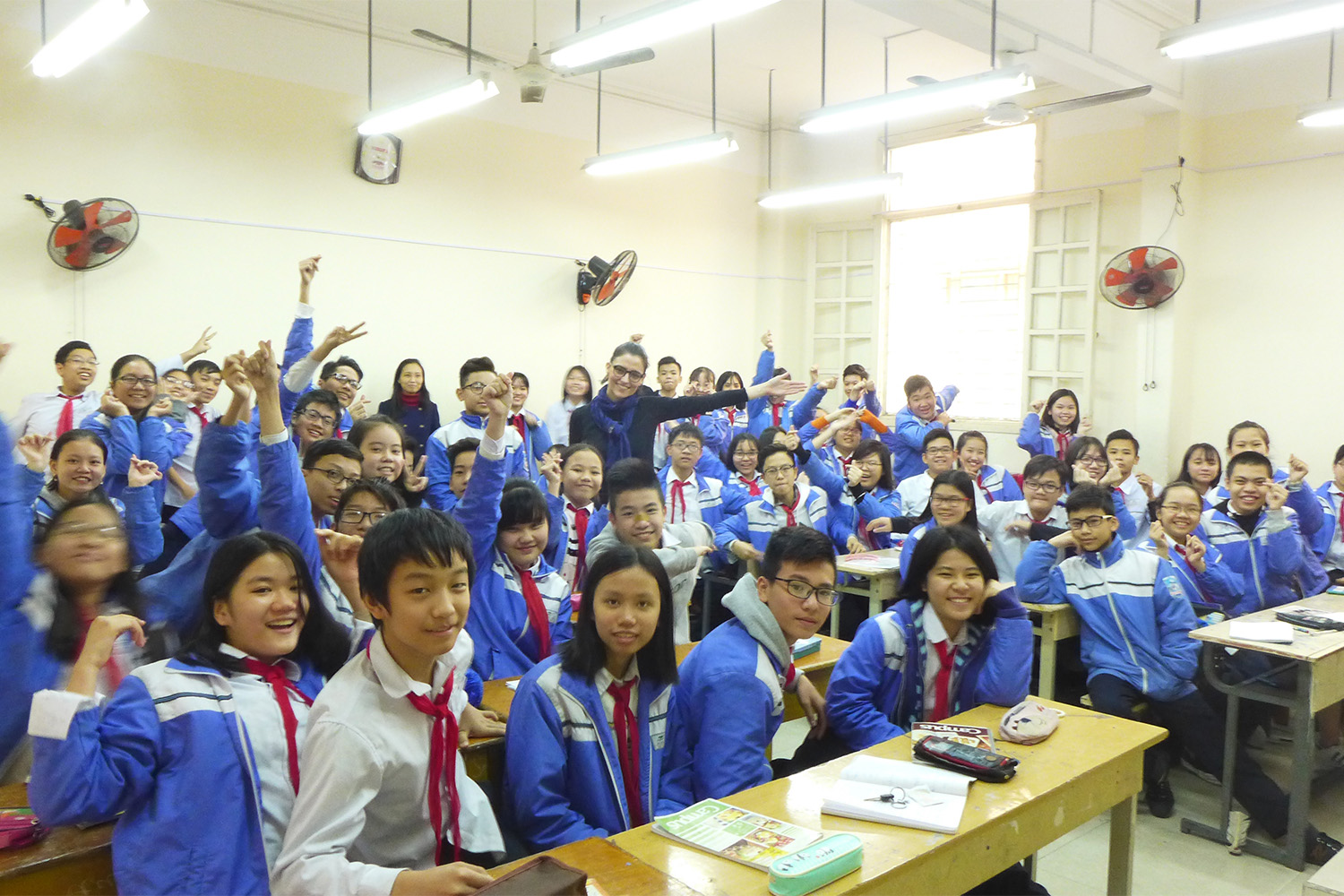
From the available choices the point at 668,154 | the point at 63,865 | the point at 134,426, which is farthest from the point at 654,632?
the point at 668,154

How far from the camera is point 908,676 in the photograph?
240cm

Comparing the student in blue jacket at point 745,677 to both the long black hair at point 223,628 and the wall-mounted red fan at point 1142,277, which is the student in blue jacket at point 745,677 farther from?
the wall-mounted red fan at point 1142,277

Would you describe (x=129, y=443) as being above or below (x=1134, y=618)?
Answer: above

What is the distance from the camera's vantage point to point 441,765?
153cm

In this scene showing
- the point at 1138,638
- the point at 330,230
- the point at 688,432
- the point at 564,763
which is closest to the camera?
the point at 564,763

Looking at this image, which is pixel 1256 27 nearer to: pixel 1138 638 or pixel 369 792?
pixel 1138 638

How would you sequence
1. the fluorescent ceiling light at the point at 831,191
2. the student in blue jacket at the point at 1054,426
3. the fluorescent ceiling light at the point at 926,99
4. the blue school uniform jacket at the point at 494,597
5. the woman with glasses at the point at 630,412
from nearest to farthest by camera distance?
the blue school uniform jacket at the point at 494,597 < the woman with glasses at the point at 630,412 < the fluorescent ceiling light at the point at 926,99 < the student in blue jacket at the point at 1054,426 < the fluorescent ceiling light at the point at 831,191

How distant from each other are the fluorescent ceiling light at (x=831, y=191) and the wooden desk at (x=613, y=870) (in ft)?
20.0

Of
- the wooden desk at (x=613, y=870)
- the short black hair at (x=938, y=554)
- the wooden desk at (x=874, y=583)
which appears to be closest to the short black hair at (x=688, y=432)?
the wooden desk at (x=874, y=583)

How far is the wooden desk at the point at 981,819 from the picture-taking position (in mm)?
1449

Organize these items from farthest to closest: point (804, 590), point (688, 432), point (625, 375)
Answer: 1. point (688, 432)
2. point (625, 375)
3. point (804, 590)

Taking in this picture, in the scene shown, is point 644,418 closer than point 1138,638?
No

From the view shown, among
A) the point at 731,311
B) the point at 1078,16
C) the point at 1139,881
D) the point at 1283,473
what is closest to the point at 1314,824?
the point at 1139,881

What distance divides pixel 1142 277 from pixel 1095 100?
1.32 meters
